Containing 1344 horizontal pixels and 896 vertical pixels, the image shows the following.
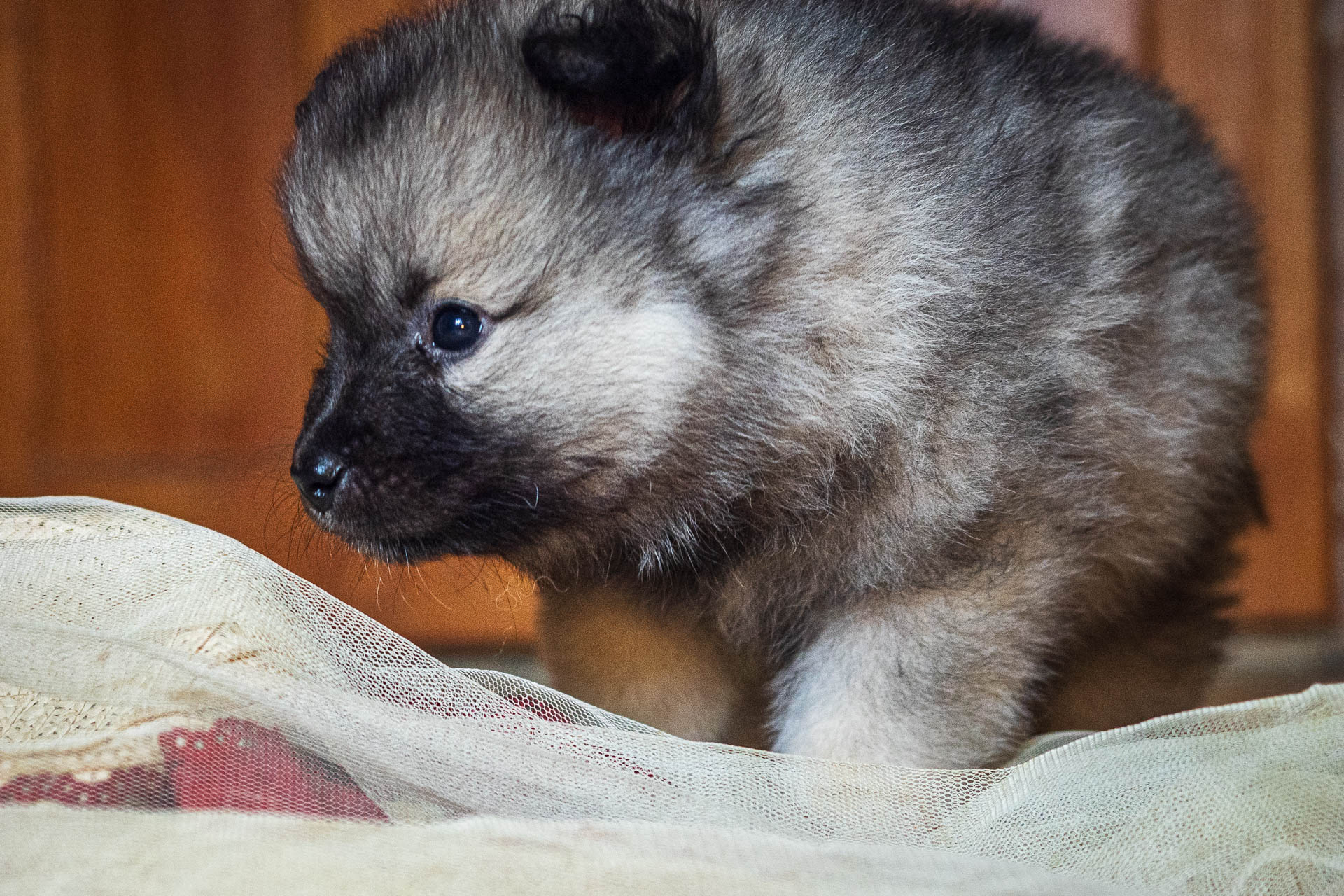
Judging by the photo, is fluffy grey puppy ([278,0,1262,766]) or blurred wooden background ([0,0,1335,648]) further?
blurred wooden background ([0,0,1335,648])

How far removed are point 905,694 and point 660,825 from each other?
37 cm

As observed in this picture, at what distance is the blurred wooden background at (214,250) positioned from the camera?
7.99 feet

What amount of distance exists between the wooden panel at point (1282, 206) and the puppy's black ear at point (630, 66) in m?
1.70

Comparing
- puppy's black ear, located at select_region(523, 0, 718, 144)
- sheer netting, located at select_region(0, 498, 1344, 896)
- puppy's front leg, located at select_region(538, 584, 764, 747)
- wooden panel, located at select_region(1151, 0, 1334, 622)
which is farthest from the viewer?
wooden panel, located at select_region(1151, 0, 1334, 622)

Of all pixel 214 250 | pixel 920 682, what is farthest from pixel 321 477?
pixel 214 250

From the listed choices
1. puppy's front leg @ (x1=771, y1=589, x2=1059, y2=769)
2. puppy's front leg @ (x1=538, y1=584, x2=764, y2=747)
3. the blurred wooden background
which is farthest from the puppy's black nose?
the blurred wooden background

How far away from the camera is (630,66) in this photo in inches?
40.4

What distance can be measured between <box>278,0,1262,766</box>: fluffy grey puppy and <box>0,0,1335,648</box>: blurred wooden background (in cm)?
135

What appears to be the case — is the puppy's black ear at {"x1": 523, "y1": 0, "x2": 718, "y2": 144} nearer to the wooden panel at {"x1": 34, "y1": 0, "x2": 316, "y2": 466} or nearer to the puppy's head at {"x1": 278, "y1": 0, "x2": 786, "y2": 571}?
the puppy's head at {"x1": 278, "y1": 0, "x2": 786, "y2": 571}

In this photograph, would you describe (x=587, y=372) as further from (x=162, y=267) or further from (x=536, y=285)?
(x=162, y=267)

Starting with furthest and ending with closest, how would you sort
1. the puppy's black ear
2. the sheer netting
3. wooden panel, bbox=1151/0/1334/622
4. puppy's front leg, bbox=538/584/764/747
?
wooden panel, bbox=1151/0/1334/622
puppy's front leg, bbox=538/584/764/747
the puppy's black ear
the sheer netting

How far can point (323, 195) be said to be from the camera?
3.65ft

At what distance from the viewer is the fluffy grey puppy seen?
1.04 meters

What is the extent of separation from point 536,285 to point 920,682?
1.64 feet
